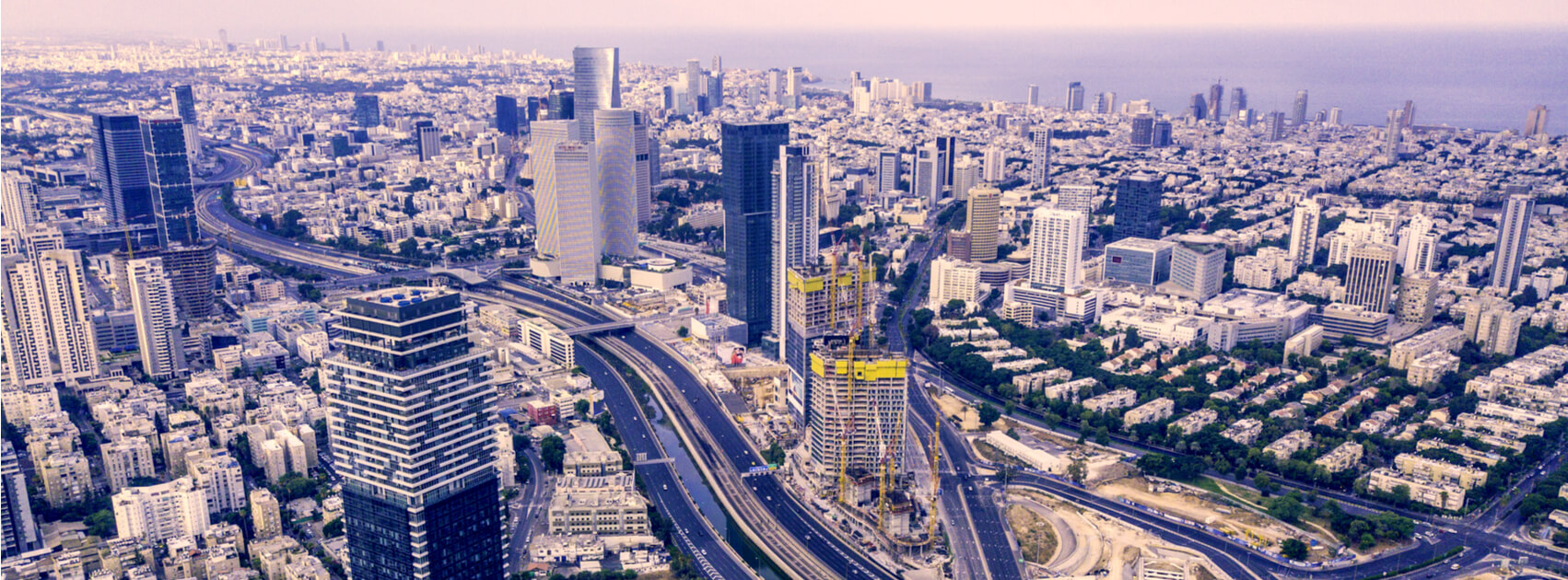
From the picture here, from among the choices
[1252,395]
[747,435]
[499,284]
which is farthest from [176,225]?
[1252,395]

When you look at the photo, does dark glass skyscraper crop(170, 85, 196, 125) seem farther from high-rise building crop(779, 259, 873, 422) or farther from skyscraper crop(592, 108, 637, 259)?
high-rise building crop(779, 259, 873, 422)

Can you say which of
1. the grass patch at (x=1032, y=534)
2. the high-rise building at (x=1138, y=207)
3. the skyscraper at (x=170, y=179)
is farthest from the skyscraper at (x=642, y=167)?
the grass patch at (x=1032, y=534)

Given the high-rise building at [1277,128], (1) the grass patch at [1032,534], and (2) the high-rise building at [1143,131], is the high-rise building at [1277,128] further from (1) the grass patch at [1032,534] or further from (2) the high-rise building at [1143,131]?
(1) the grass patch at [1032,534]

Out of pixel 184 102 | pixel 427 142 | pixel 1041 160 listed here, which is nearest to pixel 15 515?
pixel 184 102

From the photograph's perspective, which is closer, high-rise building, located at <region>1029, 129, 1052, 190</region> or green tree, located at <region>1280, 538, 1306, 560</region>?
green tree, located at <region>1280, 538, 1306, 560</region>

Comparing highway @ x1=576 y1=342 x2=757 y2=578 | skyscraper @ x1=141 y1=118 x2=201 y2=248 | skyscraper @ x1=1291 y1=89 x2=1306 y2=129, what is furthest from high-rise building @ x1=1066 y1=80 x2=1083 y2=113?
skyscraper @ x1=141 y1=118 x2=201 y2=248
